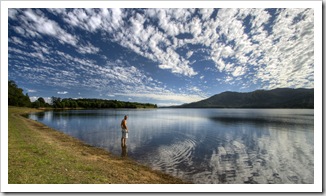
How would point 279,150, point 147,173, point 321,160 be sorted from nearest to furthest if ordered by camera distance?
point 321,160, point 147,173, point 279,150

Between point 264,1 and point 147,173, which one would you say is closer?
point 264,1

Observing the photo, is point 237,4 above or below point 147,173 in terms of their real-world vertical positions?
above

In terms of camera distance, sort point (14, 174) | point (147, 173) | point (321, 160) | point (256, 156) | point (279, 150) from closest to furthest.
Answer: point (14, 174) → point (321, 160) → point (147, 173) → point (256, 156) → point (279, 150)

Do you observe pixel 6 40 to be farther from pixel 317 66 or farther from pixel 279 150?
pixel 279 150

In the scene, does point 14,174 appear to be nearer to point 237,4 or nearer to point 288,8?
point 237,4

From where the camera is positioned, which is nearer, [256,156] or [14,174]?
Answer: [14,174]

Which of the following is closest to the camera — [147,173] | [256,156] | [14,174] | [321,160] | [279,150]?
[14,174]

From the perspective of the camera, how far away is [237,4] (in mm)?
10031

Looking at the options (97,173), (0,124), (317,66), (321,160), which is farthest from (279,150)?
(0,124)

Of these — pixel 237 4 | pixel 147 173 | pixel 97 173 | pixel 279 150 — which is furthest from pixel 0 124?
pixel 279 150

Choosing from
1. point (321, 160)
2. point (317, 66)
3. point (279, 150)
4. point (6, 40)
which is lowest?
point (279, 150)

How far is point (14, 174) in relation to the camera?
28.1ft

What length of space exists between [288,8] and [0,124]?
17068 mm

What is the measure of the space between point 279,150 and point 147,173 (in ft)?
51.6
